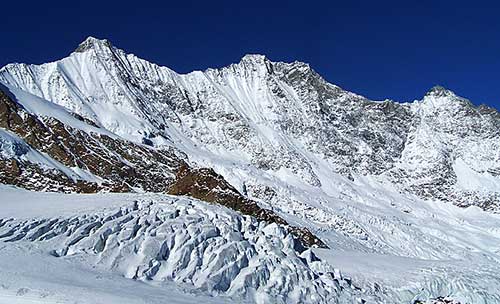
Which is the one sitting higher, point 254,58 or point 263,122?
point 254,58

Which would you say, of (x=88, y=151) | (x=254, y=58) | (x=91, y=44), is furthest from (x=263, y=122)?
(x=88, y=151)

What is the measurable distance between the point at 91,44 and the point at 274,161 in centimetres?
6330

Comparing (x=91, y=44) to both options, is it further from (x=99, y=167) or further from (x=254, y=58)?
(x=99, y=167)

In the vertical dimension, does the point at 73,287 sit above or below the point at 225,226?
below

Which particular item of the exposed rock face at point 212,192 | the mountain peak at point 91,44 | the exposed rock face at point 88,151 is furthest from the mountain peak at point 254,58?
the exposed rock face at point 212,192

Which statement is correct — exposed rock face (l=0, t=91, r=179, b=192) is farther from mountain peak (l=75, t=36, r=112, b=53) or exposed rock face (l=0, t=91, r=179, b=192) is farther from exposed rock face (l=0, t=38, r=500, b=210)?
mountain peak (l=75, t=36, r=112, b=53)

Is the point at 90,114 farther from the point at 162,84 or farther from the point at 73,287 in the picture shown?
the point at 73,287

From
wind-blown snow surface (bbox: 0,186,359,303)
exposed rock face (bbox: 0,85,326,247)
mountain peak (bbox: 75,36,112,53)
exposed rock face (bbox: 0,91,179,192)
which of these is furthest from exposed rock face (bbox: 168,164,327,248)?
mountain peak (bbox: 75,36,112,53)

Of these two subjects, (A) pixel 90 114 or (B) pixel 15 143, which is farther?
(A) pixel 90 114

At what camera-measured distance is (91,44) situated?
163750mm

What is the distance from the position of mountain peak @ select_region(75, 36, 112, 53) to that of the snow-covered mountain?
0.47 metres

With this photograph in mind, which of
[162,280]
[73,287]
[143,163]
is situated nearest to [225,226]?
[162,280]

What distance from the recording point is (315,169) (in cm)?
15400

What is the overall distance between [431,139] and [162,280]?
586 feet
